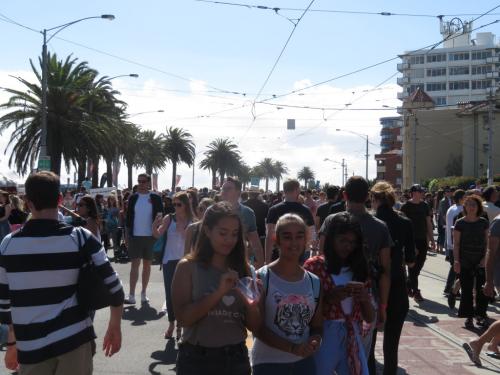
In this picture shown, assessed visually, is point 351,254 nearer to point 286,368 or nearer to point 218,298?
point 286,368

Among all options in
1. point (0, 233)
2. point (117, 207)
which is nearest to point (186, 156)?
point (117, 207)

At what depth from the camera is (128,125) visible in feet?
127

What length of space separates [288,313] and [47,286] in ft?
4.34

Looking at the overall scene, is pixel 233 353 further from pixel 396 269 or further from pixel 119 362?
pixel 119 362

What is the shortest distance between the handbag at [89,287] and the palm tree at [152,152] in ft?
166

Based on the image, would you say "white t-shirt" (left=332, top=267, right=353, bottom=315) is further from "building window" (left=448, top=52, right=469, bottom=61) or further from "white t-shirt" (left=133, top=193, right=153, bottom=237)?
"building window" (left=448, top=52, right=469, bottom=61)

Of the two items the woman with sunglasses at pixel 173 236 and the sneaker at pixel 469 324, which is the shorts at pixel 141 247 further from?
the sneaker at pixel 469 324

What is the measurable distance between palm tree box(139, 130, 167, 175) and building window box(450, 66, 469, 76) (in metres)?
82.6

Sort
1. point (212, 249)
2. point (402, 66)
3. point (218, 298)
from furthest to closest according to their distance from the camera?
1. point (402, 66)
2. point (212, 249)
3. point (218, 298)

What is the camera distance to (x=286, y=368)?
13.6 feet

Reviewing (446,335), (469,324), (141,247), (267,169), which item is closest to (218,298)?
(446,335)

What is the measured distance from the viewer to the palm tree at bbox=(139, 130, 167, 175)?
5609 centimetres

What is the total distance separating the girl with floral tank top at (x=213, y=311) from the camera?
3779 millimetres

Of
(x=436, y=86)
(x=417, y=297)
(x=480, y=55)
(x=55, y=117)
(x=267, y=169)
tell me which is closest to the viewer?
(x=417, y=297)
